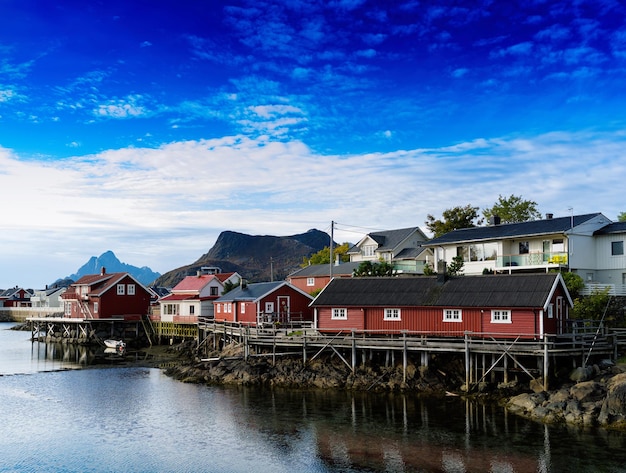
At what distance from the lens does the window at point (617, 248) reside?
44.8 m

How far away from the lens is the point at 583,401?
28312 mm

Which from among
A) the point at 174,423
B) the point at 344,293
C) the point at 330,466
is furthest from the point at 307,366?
the point at 330,466

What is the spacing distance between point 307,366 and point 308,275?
32969mm

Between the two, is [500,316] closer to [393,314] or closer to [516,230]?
[393,314]

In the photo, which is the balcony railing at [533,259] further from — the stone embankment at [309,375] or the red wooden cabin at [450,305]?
the stone embankment at [309,375]

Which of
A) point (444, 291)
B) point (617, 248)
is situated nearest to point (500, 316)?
point (444, 291)

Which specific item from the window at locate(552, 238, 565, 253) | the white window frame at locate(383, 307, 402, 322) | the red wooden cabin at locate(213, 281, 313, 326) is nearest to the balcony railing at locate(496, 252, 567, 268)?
the window at locate(552, 238, 565, 253)

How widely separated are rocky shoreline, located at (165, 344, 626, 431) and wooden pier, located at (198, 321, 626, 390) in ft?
2.34

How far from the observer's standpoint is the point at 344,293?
41.5 m

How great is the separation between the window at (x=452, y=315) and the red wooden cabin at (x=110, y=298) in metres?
44.1

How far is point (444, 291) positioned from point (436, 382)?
611cm

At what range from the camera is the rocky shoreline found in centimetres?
2744

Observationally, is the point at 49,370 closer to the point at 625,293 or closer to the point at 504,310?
the point at 504,310

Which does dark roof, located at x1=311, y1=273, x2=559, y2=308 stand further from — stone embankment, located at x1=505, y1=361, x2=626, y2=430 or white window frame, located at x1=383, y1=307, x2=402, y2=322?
stone embankment, located at x1=505, y1=361, x2=626, y2=430
